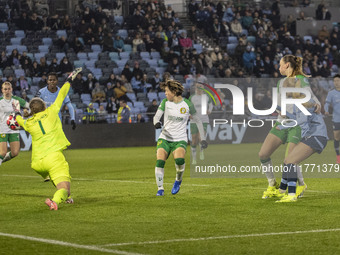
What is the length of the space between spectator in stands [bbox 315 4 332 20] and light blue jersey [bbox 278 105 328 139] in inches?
1180

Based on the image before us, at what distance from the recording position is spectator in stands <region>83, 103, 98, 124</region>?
29531 mm

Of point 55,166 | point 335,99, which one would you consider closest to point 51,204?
point 55,166

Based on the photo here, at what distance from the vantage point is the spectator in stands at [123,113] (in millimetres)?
30062

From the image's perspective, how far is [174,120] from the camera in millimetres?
13250

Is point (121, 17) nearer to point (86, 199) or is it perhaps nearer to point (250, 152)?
point (250, 152)

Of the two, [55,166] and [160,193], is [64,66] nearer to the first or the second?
[160,193]

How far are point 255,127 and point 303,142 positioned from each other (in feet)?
67.7

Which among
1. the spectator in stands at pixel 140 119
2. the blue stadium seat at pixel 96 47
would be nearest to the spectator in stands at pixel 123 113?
the spectator in stands at pixel 140 119

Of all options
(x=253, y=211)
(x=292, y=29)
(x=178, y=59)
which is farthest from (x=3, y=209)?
(x=292, y=29)

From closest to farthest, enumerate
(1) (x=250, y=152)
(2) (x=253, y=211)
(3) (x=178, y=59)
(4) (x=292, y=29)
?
(2) (x=253, y=211) → (1) (x=250, y=152) → (3) (x=178, y=59) → (4) (x=292, y=29)

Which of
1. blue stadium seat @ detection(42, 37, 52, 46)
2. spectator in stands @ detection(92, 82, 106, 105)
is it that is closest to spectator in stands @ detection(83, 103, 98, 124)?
spectator in stands @ detection(92, 82, 106, 105)

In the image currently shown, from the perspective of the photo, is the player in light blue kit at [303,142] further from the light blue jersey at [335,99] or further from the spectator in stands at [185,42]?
the spectator in stands at [185,42]

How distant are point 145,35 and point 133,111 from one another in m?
4.37

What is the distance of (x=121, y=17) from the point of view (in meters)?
35.2
